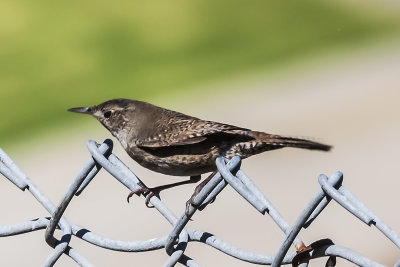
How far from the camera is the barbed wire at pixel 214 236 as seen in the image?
223 centimetres

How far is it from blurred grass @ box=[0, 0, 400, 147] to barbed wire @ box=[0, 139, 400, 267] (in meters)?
6.15

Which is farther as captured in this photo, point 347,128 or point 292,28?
point 292,28

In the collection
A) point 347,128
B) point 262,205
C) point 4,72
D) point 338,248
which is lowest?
point 347,128

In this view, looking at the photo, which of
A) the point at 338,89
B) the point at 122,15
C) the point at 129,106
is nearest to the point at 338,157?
the point at 338,89

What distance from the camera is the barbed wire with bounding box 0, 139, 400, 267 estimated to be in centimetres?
223

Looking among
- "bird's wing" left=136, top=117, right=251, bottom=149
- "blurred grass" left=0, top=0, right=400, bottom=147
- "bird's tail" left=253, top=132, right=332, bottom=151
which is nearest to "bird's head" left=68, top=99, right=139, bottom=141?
"bird's wing" left=136, top=117, right=251, bottom=149

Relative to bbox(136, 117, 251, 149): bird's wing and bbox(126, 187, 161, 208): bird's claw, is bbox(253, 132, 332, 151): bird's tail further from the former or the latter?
bbox(126, 187, 161, 208): bird's claw

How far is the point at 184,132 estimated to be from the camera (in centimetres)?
461

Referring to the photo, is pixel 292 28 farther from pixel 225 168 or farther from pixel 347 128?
pixel 225 168

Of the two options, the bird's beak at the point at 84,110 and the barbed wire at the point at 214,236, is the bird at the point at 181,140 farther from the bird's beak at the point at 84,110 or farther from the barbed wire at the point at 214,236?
the barbed wire at the point at 214,236

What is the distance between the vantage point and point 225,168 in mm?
2533

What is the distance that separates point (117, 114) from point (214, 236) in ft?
8.12

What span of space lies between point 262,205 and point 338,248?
25 centimetres

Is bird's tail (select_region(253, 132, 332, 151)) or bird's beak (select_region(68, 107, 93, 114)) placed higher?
bird's beak (select_region(68, 107, 93, 114))
